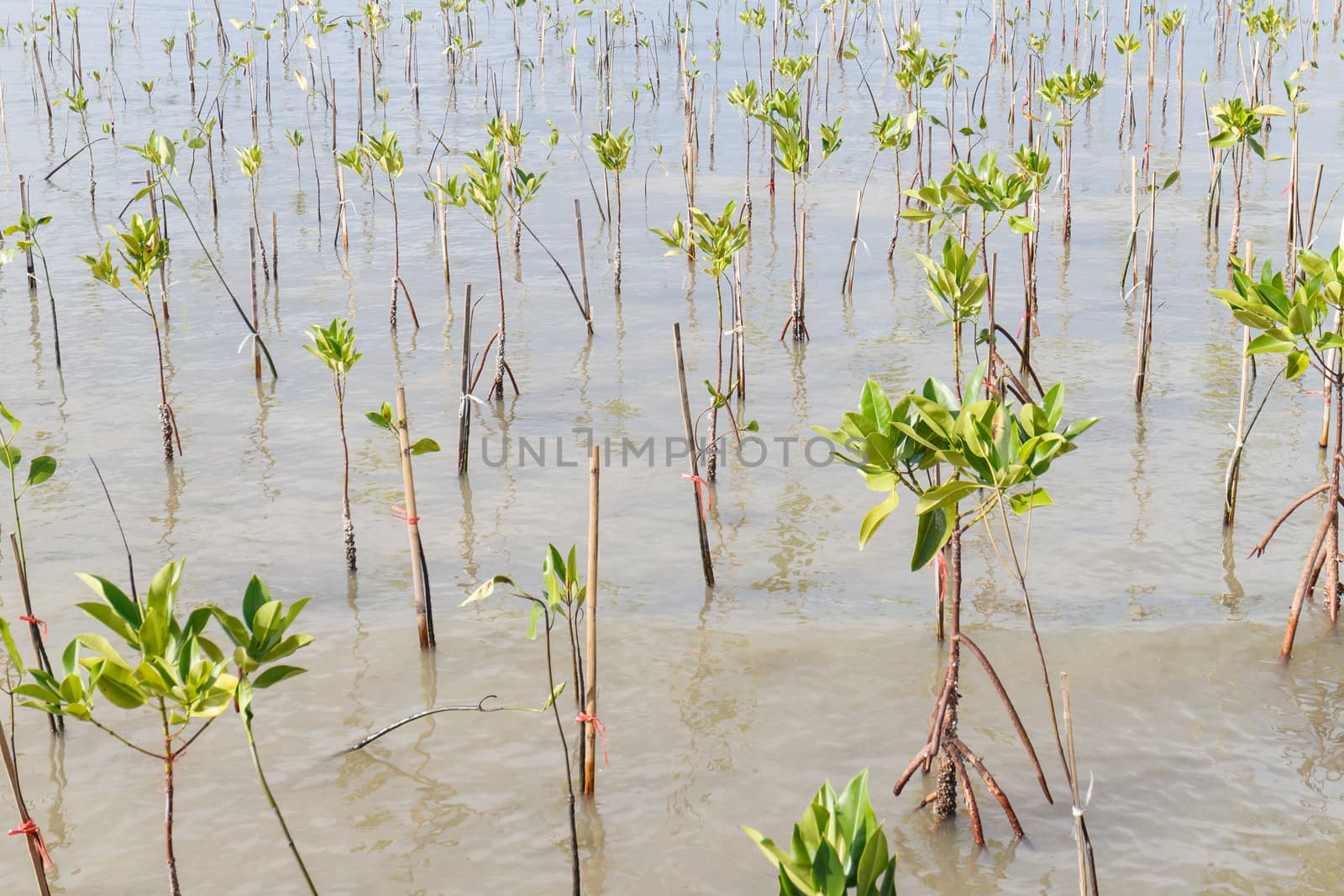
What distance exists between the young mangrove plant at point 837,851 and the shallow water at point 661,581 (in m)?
1.33

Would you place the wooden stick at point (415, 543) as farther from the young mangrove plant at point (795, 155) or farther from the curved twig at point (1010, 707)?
the young mangrove plant at point (795, 155)

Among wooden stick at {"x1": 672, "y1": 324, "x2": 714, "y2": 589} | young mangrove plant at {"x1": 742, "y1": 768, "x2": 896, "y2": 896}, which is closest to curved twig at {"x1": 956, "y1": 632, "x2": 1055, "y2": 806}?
young mangrove plant at {"x1": 742, "y1": 768, "x2": 896, "y2": 896}

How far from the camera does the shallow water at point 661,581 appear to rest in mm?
3082

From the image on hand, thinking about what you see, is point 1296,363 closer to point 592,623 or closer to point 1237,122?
point 592,623

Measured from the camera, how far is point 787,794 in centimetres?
325

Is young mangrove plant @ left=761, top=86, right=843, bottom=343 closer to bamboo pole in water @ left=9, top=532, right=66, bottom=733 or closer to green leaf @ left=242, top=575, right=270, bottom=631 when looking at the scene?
bamboo pole in water @ left=9, top=532, right=66, bottom=733

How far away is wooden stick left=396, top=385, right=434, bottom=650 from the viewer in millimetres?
3629

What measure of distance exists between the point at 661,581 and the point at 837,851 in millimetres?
2768

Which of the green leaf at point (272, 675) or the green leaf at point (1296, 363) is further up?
the green leaf at point (1296, 363)

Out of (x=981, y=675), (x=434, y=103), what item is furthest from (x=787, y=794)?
(x=434, y=103)

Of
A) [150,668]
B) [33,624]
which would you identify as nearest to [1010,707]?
[150,668]

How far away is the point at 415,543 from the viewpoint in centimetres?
367

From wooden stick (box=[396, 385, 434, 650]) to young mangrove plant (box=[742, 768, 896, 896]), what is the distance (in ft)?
6.85

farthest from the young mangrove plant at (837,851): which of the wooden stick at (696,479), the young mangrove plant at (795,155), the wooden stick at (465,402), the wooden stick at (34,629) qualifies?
the young mangrove plant at (795,155)
